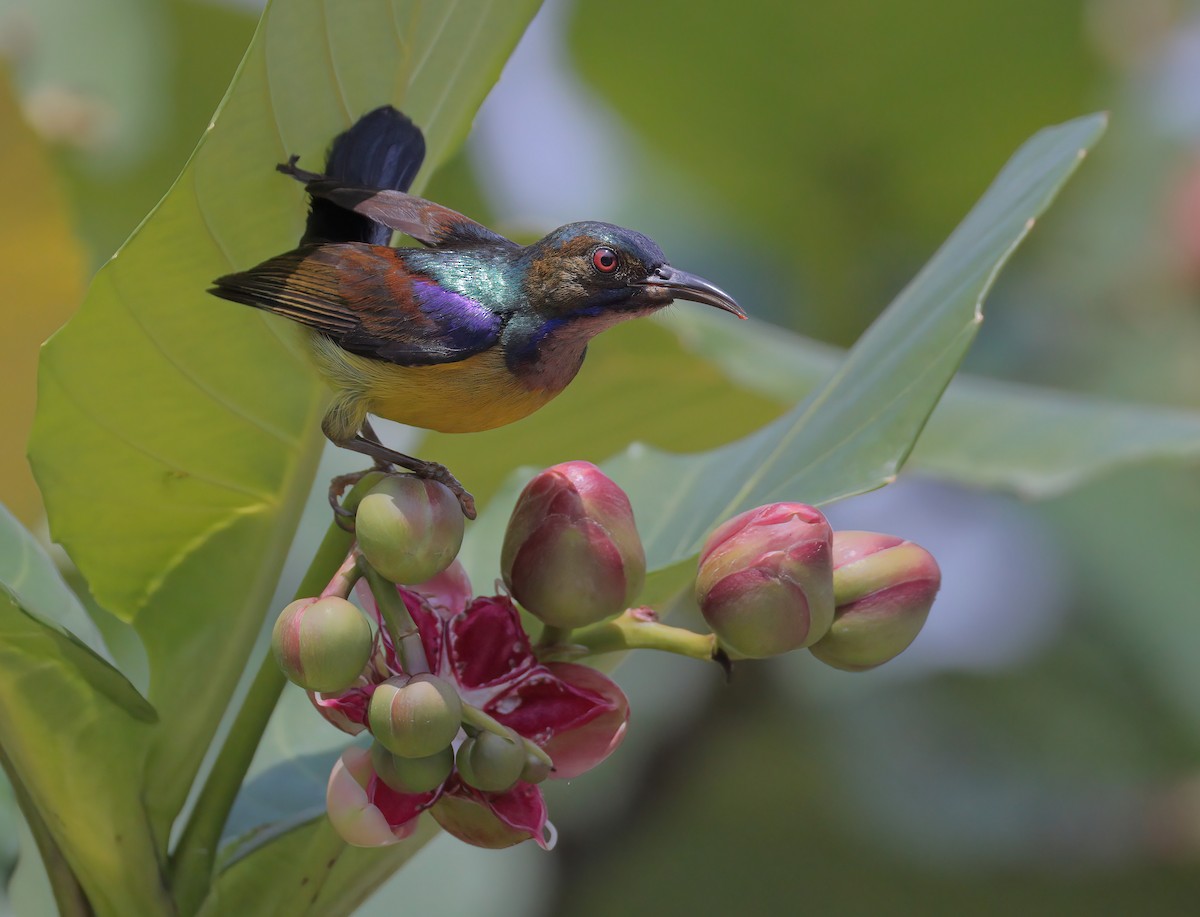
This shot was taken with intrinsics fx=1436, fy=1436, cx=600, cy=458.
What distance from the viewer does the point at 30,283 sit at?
2623mm

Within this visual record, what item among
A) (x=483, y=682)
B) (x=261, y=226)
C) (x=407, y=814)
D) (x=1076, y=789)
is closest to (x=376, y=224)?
(x=261, y=226)

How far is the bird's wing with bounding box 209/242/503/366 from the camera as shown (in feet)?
4.72

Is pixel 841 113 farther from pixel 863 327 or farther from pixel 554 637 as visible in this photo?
pixel 554 637

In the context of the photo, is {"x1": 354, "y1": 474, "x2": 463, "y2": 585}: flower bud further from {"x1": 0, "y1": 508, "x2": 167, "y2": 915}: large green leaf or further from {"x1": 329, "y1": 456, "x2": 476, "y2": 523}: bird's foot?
{"x1": 0, "y1": 508, "x2": 167, "y2": 915}: large green leaf

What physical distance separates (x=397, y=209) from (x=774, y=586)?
1.83ft

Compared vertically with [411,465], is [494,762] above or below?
below

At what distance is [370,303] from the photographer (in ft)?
4.95

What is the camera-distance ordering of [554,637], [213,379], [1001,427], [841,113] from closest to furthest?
[554,637], [213,379], [1001,427], [841,113]

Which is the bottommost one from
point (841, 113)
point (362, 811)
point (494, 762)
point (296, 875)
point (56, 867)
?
point (56, 867)

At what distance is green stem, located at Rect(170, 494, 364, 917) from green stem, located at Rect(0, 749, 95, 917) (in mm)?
91

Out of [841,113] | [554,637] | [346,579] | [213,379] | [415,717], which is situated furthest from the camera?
[841,113]

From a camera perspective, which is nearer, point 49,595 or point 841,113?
point 49,595

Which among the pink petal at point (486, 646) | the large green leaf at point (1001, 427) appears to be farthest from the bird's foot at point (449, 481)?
the large green leaf at point (1001, 427)

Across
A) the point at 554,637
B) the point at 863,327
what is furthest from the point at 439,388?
the point at 863,327
